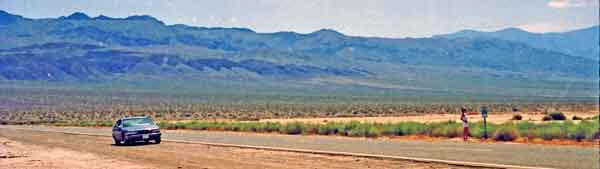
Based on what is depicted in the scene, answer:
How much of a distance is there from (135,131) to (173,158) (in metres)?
7.73

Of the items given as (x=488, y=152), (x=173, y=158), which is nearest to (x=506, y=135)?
(x=488, y=152)

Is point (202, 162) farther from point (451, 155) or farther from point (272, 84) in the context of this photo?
point (272, 84)

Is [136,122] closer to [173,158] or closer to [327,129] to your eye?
[173,158]

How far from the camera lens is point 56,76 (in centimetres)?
19938

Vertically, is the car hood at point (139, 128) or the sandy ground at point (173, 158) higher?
the car hood at point (139, 128)

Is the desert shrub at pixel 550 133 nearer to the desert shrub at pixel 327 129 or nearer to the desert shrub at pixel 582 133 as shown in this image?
the desert shrub at pixel 582 133

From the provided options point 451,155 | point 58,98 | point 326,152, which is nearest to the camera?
point 451,155

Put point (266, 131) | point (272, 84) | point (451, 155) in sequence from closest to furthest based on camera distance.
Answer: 1. point (451, 155)
2. point (266, 131)
3. point (272, 84)

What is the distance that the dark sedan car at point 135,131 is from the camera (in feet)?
101

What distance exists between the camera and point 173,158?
76.9ft

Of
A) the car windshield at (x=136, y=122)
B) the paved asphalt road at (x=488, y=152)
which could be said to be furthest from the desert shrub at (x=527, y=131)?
the car windshield at (x=136, y=122)

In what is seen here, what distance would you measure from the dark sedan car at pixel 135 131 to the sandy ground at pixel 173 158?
2.02 feet

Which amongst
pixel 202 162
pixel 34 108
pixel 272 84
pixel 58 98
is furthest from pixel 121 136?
pixel 272 84

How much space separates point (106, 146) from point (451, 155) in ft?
46.9
